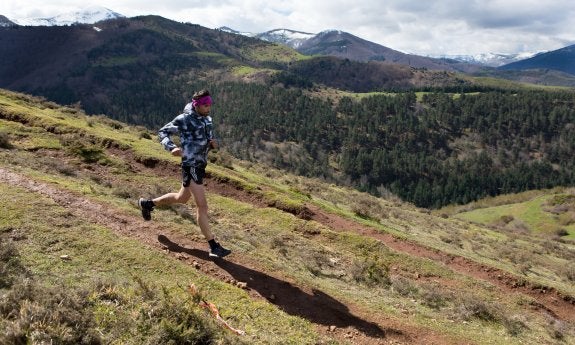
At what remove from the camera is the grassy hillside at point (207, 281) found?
618 centimetres

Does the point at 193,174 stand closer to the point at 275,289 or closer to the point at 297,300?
the point at 275,289

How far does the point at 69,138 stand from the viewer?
23.5 metres

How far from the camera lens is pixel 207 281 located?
8703 mm

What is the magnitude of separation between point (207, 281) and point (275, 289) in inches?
59.5

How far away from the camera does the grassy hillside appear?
20.3ft

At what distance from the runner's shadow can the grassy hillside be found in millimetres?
33

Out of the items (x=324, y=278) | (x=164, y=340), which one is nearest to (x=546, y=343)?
(x=324, y=278)

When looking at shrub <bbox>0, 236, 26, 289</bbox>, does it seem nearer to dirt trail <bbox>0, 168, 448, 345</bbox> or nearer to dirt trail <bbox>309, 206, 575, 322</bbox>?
dirt trail <bbox>0, 168, 448, 345</bbox>

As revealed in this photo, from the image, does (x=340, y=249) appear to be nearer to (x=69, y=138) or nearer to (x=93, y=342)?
(x=93, y=342)

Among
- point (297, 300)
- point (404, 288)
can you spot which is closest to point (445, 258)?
point (404, 288)

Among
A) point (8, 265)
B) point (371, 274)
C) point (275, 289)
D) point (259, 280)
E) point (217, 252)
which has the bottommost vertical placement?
point (371, 274)

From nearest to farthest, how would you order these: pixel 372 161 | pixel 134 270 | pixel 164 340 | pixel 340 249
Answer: pixel 164 340, pixel 134 270, pixel 340 249, pixel 372 161

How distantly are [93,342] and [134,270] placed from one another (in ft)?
10.0

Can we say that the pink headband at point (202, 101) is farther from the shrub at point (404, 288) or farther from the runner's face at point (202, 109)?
the shrub at point (404, 288)
